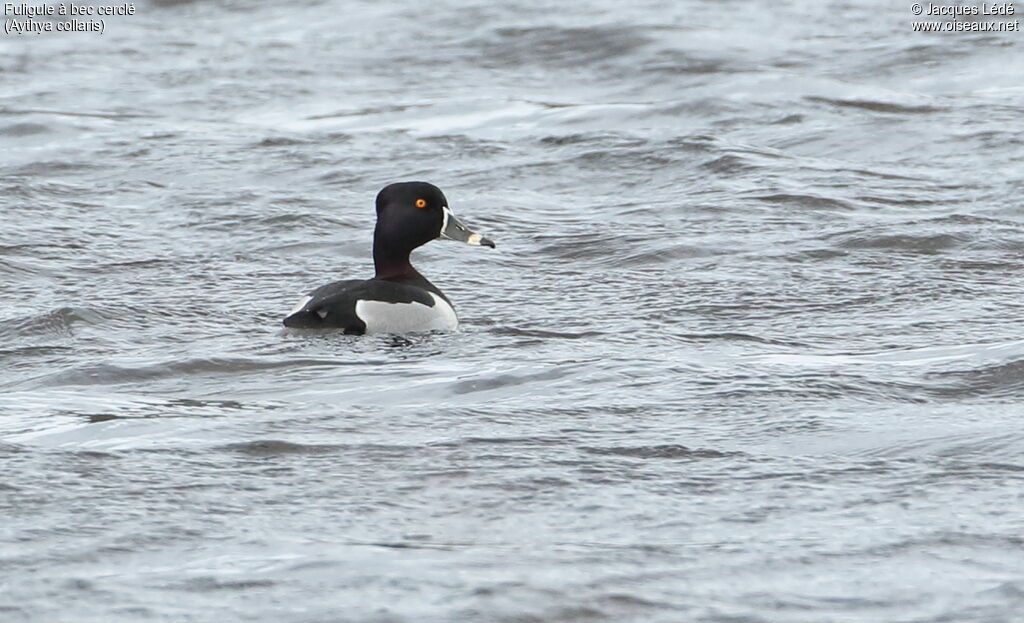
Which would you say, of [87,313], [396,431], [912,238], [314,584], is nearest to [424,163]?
[912,238]

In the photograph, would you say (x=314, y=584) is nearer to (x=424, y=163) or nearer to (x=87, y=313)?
(x=87, y=313)

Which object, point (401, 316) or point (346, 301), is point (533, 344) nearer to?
point (401, 316)

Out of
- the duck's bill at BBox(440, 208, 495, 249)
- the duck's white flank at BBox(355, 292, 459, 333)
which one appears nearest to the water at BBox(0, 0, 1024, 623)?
the duck's white flank at BBox(355, 292, 459, 333)

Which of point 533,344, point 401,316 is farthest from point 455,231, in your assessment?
point 533,344

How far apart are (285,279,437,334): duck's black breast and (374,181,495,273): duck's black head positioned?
53 centimetres

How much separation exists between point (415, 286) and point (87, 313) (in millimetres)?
1627

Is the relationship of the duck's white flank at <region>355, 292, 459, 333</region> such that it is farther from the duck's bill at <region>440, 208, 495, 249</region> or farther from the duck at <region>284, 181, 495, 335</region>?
the duck's bill at <region>440, 208, 495, 249</region>

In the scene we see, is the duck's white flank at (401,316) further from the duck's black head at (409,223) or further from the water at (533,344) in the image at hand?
the duck's black head at (409,223)

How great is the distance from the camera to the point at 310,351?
8.73 meters

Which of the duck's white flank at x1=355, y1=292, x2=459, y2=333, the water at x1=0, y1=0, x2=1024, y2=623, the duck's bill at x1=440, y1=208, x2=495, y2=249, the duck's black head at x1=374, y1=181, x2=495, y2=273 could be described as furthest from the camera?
the duck's bill at x1=440, y1=208, x2=495, y2=249

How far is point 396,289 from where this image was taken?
9.39m

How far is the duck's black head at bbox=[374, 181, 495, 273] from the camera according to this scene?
1002cm

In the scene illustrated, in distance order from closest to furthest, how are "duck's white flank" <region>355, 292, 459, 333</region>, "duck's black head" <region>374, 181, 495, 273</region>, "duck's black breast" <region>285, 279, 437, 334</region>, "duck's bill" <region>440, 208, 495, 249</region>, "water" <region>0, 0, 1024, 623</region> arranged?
"water" <region>0, 0, 1024, 623</region> → "duck's black breast" <region>285, 279, 437, 334</region> → "duck's white flank" <region>355, 292, 459, 333</region> → "duck's black head" <region>374, 181, 495, 273</region> → "duck's bill" <region>440, 208, 495, 249</region>

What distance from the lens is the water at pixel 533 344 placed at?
5.54m
